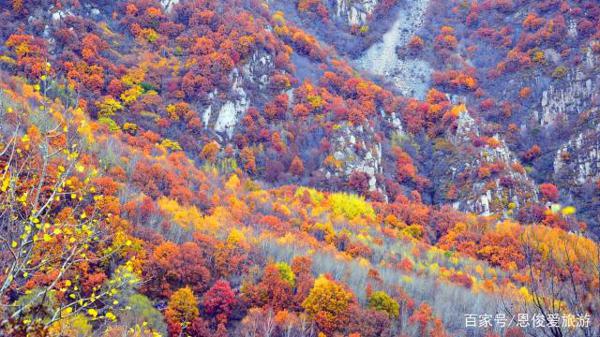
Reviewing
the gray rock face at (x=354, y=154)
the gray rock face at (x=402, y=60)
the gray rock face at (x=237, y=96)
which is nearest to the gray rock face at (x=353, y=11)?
the gray rock face at (x=402, y=60)

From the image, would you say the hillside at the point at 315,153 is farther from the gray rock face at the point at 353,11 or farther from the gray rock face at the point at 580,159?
the gray rock face at the point at 353,11

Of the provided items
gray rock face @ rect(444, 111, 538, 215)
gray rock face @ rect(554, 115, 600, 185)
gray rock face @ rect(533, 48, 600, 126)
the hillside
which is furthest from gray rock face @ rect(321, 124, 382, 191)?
gray rock face @ rect(533, 48, 600, 126)

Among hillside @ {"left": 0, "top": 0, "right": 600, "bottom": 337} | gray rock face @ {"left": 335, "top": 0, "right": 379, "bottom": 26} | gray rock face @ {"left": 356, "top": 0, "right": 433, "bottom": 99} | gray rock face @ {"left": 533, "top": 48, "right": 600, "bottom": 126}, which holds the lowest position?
hillside @ {"left": 0, "top": 0, "right": 600, "bottom": 337}

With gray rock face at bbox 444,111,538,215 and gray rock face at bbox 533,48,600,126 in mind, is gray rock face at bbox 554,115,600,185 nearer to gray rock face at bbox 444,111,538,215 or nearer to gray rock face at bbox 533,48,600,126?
gray rock face at bbox 533,48,600,126

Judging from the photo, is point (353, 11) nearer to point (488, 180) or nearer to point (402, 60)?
point (402, 60)

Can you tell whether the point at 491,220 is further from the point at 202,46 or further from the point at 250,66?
the point at 202,46

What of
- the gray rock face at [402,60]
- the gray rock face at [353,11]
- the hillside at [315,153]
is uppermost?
the gray rock face at [353,11]

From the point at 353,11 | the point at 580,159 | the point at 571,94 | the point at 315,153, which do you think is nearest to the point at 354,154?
the point at 315,153

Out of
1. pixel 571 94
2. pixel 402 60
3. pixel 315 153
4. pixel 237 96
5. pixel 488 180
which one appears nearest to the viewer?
pixel 488 180

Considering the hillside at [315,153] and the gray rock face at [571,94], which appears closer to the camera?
the hillside at [315,153]

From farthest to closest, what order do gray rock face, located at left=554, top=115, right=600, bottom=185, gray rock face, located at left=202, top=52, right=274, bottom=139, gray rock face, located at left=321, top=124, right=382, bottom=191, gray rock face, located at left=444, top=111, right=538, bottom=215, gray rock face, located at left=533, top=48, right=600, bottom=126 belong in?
gray rock face, located at left=533, top=48, right=600, bottom=126 < gray rock face, located at left=321, top=124, right=382, bottom=191 < gray rock face, located at left=202, top=52, right=274, bottom=139 < gray rock face, located at left=554, top=115, right=600, bottom=185 < gray rock face, located at left=444, top=111, right=538, bottom=215
